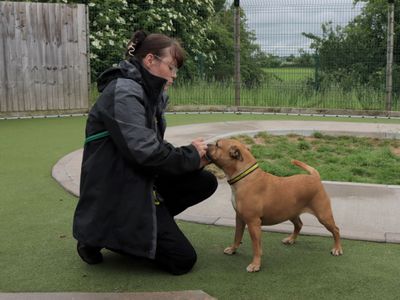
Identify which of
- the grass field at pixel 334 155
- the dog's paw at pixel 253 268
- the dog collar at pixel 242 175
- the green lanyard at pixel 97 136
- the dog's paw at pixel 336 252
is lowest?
the dog's paw at pixel 253 268

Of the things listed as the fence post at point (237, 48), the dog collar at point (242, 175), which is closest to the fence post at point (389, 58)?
the fence post at point (237, 48)

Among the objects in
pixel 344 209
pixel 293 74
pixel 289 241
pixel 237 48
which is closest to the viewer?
pixel 289 241

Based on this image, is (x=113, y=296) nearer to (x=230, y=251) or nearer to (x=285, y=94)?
(x=230, y=251)

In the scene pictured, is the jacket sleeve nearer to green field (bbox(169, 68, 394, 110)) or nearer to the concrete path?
the concrete path

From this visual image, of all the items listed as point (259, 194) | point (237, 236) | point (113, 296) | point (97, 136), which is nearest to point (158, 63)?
point (97, 136)

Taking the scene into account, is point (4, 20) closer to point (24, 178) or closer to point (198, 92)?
point (198, 92)

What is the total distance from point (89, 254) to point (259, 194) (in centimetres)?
125

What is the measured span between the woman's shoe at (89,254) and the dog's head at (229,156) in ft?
3.38

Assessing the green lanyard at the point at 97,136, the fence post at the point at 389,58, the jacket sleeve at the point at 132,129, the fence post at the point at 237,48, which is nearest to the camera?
the jacket sleeve at the point at 132,129

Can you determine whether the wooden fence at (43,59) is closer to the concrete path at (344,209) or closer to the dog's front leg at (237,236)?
the concrete path at (344,209)

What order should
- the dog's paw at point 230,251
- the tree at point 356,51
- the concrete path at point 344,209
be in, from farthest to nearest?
the tree at point 356,51, the concrete path at point 344,209, the dog's paw at point 230,251

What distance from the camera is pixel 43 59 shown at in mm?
11562

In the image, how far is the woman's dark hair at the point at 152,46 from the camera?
3.44 meters

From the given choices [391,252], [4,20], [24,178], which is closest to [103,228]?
[391,252]
